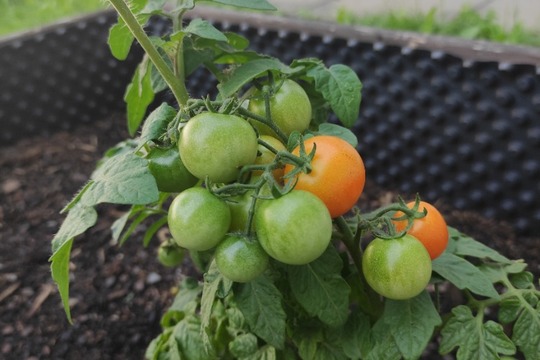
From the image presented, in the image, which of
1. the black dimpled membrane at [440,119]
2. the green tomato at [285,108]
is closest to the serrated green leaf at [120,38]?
the green tomato at [285,108]

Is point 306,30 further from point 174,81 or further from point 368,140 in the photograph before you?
point 174,81

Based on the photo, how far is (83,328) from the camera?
5.64 feet

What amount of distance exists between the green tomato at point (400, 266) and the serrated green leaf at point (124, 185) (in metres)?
0.36

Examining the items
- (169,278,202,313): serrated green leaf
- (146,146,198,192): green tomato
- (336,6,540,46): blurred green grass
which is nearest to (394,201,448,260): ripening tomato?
(146,146,198,192): green tomato

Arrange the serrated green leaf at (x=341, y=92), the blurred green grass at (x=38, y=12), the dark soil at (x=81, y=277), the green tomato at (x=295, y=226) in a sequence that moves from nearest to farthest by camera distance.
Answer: the green tomato at (x=295, y=226) < the serrated green leaf at (x=341, y=92) < the dark soil at (x=81, y=277) < the blurred green grass at (x=38, y=12)

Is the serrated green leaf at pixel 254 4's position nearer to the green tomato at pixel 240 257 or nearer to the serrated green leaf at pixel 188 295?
the green tomato at pixel 240 257

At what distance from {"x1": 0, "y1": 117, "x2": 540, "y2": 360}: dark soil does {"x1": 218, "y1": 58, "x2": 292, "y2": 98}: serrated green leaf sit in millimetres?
974

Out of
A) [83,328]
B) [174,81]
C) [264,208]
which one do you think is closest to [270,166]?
[264,208]

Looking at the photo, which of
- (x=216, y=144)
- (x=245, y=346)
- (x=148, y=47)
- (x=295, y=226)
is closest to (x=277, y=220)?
(x=295, y=226)

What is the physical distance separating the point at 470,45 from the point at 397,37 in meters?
0.24

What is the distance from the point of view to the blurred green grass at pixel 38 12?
3.24 metres

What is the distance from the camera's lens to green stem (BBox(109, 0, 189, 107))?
87 centimetres

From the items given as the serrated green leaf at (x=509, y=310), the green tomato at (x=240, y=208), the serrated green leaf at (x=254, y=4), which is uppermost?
the serrated green leaf at (x=254, y=4)

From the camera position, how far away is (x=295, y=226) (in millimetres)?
756
